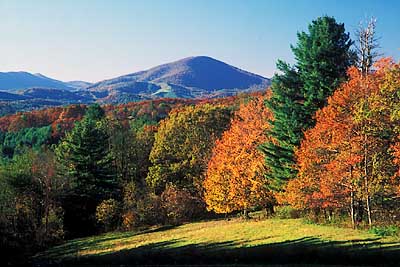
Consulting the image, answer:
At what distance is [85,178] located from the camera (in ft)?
152

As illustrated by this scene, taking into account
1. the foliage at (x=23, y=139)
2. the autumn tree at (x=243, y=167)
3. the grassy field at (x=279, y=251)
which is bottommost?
the grassy field at (x=279, y=251)

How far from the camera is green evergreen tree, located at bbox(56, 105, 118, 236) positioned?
4509cm

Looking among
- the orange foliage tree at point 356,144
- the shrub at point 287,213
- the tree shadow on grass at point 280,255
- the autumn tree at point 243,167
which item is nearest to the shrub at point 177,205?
the autumn tree at point 243,167

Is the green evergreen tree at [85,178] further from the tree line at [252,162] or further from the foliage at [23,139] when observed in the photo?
the foliage at [23,139]

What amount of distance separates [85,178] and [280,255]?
31.7 meters

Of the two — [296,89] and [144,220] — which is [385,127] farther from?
[144,220]

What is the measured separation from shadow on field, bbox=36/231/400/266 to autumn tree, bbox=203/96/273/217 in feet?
40.8

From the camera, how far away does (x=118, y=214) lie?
4322 centimetres

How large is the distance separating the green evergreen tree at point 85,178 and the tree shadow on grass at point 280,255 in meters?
23.8

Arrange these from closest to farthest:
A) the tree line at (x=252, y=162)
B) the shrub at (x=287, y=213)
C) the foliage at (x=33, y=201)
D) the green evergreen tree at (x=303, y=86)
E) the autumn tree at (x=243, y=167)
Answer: the tree line at (x=252, y=162) < the green evergreen tree at (x=303, y=86) < the shrub at (x=287, y=213) < the autumn tree at (x=243, y=167) < the foliage at (x=33, y=201)

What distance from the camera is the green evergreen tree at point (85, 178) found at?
45.1m

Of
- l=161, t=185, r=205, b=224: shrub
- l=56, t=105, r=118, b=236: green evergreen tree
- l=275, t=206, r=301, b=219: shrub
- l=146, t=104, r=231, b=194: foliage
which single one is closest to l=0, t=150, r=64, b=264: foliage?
l=56, t=105, r=118, b=236: green evergreen tree

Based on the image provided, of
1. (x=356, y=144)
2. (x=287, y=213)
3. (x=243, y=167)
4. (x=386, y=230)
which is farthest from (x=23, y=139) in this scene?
(x=386, y=230)

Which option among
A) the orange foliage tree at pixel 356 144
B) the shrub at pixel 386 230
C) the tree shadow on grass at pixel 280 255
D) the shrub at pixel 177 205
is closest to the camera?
the tree shadow on grass at pixel 280 255
